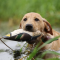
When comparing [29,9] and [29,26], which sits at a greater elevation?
[29,9]

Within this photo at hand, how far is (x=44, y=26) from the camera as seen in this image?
3.34 meters

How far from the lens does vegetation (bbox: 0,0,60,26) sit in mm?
7072

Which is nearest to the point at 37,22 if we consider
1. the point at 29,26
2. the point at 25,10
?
the point at 29,26

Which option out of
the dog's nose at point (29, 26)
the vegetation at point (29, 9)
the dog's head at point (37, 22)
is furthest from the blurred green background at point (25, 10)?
the dog's nose at point (29, 26)

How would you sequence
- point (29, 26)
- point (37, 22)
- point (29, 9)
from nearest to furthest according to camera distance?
point (29, 26) < point (37, 22) < point (29, 9)

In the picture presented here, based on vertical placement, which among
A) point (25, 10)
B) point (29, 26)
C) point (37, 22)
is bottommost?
point (29, 26)

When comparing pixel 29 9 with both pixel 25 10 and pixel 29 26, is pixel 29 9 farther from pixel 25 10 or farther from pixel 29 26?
pixel 29 26

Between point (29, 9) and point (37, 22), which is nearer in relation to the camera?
point (37, 22)

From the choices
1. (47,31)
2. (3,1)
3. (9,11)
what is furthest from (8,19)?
(47,31)

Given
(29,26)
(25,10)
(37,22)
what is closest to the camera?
(29,26)

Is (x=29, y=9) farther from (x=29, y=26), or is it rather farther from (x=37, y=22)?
(x=29, y=26)

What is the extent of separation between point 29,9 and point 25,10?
0.28 metres

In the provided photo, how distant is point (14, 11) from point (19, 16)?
1.35ft

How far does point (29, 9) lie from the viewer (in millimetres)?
7469
